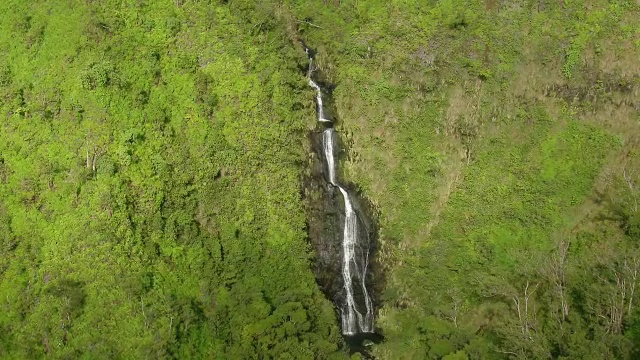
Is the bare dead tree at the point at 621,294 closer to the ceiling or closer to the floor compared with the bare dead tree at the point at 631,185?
closer to the floor

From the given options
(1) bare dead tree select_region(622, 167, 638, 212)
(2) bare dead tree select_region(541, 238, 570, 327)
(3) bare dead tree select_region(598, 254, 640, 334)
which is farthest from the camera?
(1) bare dead tree select_region(622, 167, 638, 212)

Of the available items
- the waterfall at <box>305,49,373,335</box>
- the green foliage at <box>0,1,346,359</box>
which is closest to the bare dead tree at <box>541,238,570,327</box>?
the waterfall at <box>305,49,373,335</box>

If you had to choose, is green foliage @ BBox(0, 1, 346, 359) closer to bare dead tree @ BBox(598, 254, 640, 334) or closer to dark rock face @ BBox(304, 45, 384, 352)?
dark rock face @ BBox(304, 45, 384, 352)

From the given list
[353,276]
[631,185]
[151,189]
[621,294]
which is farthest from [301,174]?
[631,185]

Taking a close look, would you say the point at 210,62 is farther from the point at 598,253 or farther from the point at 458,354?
the point at 598,253

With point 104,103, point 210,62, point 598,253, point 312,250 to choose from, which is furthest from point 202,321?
point 598,253

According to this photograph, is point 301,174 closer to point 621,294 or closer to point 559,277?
point 559,277

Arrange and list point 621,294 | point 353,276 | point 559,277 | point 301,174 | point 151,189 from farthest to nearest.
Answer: point 301,174, point 353,276, point 559,277, point 151,189, point 621,294

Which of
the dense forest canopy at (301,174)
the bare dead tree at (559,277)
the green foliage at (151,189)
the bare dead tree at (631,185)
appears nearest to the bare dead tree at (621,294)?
the dense forest canopy at (301,174)

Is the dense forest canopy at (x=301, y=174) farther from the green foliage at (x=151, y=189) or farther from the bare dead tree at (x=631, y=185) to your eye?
the bare dead tree at (x=631, y=185)

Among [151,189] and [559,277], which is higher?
[151,189]
